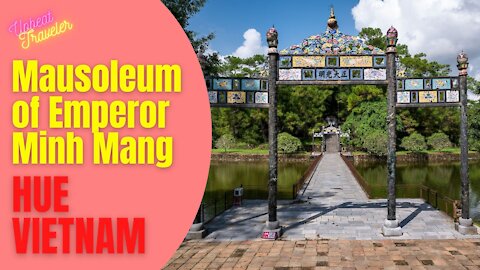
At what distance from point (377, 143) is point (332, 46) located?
102 ft

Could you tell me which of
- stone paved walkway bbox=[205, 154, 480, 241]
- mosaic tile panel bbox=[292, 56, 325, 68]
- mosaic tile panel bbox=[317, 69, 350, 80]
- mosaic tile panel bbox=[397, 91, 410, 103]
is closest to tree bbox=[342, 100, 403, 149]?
stone paved walkway bbox=[205, 154, 480, 241]

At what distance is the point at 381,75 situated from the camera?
10422 mm

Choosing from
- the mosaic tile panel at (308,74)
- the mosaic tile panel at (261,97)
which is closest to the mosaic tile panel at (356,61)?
the mosaic tile panel at (308,74)

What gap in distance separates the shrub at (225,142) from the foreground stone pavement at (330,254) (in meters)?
36.1

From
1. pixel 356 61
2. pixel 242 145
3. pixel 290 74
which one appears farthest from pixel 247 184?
pixel 242 145

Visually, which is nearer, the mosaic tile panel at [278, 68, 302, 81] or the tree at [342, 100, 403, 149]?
the mosaic tile panel at [278, 68, 302, 81]

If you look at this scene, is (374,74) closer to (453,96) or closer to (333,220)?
(453,96)

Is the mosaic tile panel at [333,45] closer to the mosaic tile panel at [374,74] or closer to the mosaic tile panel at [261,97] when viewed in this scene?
the mosaic tile panel at [374,74]

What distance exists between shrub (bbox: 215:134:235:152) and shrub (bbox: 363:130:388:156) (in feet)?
50.7

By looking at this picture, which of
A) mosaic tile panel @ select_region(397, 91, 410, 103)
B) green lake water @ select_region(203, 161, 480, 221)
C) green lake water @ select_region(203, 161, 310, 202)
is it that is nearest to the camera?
mosaic tile panel @ select_region(397, 91, 410, 103)

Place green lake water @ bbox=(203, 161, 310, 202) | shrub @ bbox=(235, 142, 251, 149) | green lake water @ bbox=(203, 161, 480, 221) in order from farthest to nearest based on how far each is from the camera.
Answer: shrub @ bbox=(235, 142, 251, 149) → green lake water @ bbox=(203, 161, 310, 202) → green lake water @ bbox=(203, 161, 480, 221)

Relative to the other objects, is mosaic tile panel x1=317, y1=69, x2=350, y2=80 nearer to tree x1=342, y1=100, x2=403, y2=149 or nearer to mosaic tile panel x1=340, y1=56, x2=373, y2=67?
mosaic tile panel x1=340, y1=56, x2=373, y2=67

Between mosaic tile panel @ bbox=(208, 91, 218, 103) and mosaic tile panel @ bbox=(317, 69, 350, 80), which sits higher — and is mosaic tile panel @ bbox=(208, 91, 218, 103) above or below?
below

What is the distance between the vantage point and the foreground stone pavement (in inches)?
303
